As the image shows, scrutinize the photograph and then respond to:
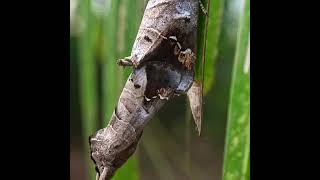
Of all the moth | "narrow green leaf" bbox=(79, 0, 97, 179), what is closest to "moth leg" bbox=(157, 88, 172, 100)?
the moth

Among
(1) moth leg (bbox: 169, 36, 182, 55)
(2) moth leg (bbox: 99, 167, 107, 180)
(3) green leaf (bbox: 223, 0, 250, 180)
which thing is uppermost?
(1) moth leg (bbox: 169, 36, 182, 55)

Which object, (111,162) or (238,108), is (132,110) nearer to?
(111,162)

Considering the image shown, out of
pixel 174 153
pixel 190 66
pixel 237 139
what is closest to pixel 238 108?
pixel 237 139

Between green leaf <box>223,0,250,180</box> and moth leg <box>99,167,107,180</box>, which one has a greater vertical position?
green leaf <box>223,0,250,180</box>

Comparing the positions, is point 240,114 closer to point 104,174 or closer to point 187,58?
point 187,58

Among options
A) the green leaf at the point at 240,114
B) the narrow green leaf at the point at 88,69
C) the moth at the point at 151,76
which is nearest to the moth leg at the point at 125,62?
the moth at the point at 151,76

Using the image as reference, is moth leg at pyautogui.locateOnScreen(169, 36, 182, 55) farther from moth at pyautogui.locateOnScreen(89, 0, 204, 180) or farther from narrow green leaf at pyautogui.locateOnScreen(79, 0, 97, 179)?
narrow green leaf at pyautogui.locateOnScreen(79, 0, 97, 179)
